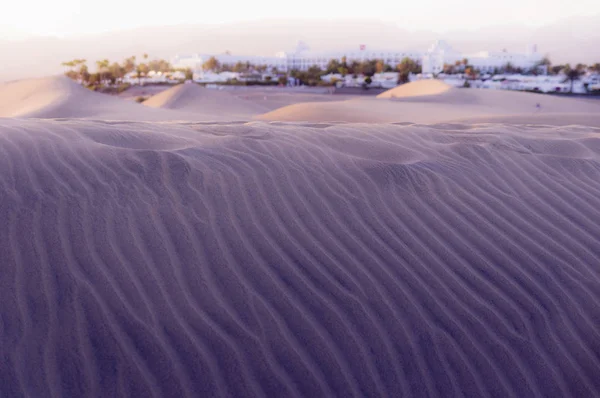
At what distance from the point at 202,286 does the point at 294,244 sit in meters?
0.60

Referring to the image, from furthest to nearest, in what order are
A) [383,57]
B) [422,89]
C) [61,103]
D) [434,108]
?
[383,57]
[422,89]
[434,108]
[61,103]

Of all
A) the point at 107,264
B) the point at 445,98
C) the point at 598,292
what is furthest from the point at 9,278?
the point at 445,98

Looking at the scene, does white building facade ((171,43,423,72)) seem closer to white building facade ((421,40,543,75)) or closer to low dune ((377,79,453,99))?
white building facade ((421,40,543,75))

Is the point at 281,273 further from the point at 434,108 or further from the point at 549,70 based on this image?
the point at 549,70

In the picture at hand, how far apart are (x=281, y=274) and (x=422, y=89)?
91.4 ft

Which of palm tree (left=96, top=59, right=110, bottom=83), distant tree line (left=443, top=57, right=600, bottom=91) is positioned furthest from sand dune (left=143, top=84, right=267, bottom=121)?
distant tree line (left=443, top=57, right=600, bottom=91)

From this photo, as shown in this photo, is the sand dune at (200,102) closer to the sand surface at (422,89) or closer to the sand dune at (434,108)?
the sand dune at (434,108)

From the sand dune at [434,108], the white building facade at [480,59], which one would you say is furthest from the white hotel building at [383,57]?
the sand dune at [434,108]

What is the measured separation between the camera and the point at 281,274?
2.95 meters

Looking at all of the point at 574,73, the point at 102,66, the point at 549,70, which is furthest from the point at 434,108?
the point at 549,70

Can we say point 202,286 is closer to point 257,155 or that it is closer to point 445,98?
point 257,155

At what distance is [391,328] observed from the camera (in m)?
2.72

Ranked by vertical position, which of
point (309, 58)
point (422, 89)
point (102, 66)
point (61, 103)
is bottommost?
point (422, 89)

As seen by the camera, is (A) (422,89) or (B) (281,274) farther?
(A) (422,89)
